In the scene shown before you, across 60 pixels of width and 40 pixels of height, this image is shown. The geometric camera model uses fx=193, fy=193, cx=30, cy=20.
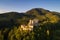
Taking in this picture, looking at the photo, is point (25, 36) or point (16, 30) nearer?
point (25, 36)

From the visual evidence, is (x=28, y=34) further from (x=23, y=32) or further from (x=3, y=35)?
(x=3, y=35)

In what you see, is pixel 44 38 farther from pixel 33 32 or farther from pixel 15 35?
pixel 15 35

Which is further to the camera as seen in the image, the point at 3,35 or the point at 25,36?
the point at 3,35

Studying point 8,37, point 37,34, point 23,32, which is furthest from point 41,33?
point 8,37

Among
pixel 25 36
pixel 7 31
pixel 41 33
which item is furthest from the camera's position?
pixel 7 31

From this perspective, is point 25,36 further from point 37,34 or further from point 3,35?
point 3,35

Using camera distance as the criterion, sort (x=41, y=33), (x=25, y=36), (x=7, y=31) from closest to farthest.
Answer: (x=25, y=36)
(x=41, y=33)
(x=7, y=31)

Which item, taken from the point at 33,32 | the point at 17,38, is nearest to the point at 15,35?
the point at 17,38
